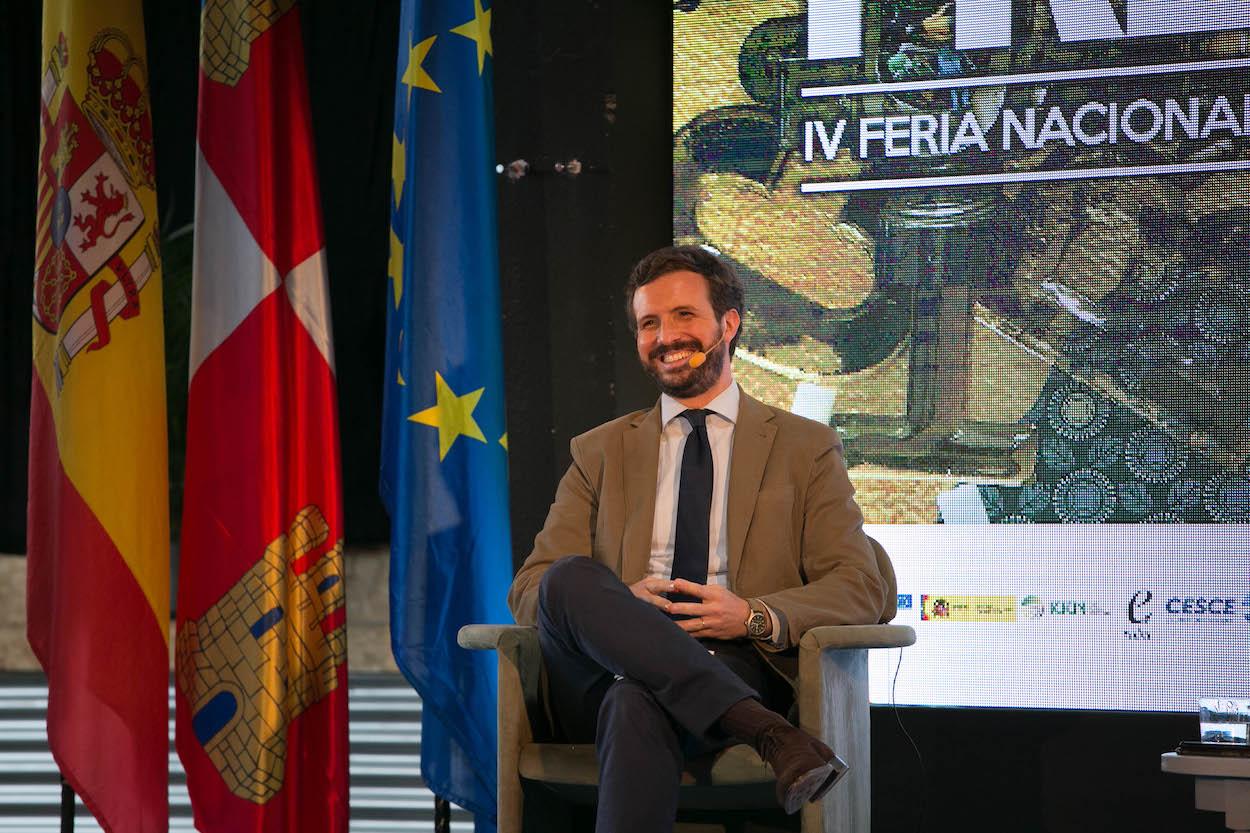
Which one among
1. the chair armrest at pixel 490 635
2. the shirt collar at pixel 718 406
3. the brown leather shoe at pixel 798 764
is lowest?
the brown leather shoe at pixel 798 764

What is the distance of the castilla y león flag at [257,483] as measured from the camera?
3.03 meters

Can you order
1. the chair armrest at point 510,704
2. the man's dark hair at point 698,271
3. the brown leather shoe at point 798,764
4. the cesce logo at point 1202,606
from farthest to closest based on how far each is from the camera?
the cesce logo at point 1202,606 < the man's dark hair at point 698,271 < the chair armrest at point 510,704 < the brown leather shoe at point 798,764

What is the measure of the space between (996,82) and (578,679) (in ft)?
5.90

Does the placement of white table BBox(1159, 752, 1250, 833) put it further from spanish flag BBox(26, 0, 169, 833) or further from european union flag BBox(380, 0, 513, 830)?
spanish flag BBox(26, 0, 169, 833)

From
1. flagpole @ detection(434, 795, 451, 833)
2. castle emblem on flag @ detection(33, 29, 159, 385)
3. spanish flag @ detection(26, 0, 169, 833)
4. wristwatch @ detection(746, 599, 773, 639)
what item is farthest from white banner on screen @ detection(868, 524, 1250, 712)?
castle emblem on flag @ detection(33, 29, 159, 385)

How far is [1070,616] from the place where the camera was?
3033 mm

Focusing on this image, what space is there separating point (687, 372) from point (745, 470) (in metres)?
0.25

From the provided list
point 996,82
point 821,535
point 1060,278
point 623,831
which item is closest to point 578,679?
point 623,831

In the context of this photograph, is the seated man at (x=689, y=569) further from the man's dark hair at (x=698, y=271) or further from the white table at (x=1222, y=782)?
the white table at (x=1222, y=782)

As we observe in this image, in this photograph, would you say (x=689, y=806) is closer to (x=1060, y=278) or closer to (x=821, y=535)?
(x=821, y=535)

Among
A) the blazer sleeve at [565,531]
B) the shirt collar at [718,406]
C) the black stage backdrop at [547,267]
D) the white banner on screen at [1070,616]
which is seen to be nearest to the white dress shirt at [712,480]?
the shirt collar at [718,406]

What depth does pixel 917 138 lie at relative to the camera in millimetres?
3186

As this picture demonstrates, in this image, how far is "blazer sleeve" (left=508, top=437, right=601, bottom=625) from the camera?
255 cm

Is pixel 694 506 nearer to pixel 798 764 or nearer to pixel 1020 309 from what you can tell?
pixel 798 764
